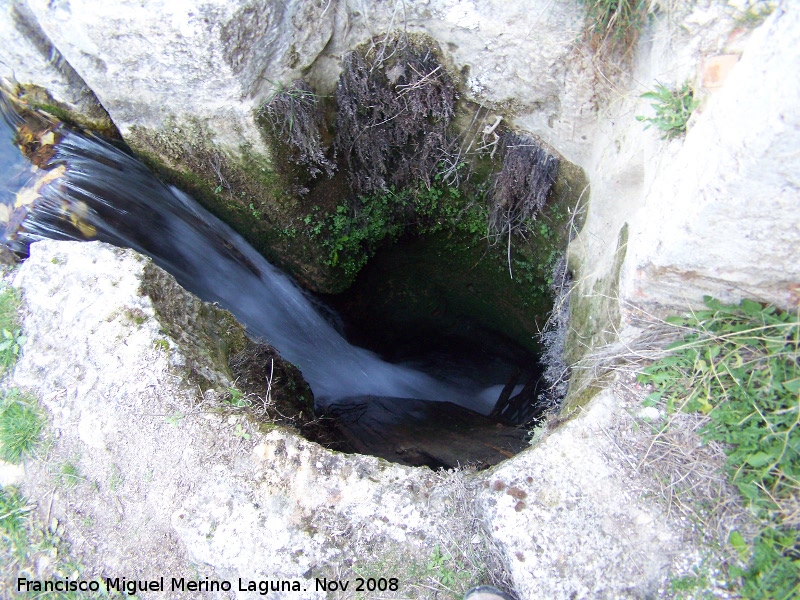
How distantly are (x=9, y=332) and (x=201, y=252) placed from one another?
4.46 ft

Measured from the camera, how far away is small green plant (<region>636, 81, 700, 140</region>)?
75.4 inches

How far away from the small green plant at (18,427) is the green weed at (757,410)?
9.77ft

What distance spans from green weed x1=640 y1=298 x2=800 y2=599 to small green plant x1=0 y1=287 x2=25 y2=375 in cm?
317

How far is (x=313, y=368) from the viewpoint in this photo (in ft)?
13.6

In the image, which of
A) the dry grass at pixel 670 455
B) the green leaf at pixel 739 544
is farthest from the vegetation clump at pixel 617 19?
the green leaf at pixel 739 544

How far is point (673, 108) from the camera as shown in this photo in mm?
1967

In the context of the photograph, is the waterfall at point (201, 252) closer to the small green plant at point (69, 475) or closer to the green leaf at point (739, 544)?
the small green plant at point (69, 475)

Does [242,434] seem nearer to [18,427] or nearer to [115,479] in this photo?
[115,479]

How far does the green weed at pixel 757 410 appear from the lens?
1689mm

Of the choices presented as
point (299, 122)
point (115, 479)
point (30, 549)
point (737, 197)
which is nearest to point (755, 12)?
point (737, 197)

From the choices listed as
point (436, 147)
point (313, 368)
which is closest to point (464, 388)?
point (313, 368)

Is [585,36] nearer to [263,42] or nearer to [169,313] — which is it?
[263,42]

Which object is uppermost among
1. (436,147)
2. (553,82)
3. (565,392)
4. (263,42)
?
(263,42)

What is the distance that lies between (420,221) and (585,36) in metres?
2.06
